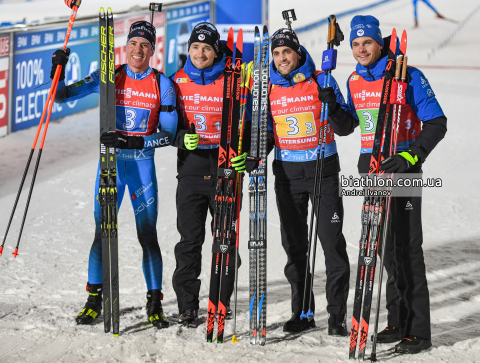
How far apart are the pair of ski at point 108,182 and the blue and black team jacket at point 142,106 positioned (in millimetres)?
129

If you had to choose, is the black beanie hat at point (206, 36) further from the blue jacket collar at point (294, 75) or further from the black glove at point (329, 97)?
the black glove at point (329, 97)

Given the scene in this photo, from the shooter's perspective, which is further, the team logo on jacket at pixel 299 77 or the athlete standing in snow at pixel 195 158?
the athlete standing in snow at pixel 195 158

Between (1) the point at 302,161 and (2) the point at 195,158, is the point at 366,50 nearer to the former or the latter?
(1) the point at 302,161

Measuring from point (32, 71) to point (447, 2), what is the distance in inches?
515

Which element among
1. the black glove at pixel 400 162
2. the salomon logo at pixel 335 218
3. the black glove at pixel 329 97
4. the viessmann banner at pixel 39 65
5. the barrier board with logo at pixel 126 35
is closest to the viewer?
the black glove at pixel 400 162

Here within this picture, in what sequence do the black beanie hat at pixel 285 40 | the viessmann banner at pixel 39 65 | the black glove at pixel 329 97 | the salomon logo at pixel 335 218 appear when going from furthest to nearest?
the viessmann banner at pixel 39 65, the salomon logo at pixel 335 218, the black beanie hat at pixel 285 40, the black glove at pixel 329 97

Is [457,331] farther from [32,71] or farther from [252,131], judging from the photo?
[32,71]

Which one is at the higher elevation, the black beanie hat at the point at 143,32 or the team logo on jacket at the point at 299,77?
the black beanie hat at the point at 143,32

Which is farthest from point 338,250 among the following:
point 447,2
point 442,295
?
point 447,2

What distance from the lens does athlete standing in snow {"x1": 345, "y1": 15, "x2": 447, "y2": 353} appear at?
11.2 feet

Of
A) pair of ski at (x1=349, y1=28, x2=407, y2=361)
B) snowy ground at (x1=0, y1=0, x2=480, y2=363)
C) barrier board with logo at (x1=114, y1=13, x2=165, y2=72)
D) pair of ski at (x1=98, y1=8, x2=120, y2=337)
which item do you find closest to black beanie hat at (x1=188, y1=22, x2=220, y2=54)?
pair of ski at (x1=98, y1=8, x2=120, y2=337)

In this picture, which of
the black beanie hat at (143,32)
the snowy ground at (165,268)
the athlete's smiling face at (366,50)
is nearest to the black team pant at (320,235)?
the snowy ground at (165,268)

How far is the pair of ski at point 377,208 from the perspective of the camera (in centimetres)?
333

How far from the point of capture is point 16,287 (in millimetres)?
4570
